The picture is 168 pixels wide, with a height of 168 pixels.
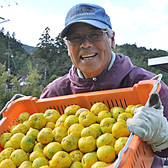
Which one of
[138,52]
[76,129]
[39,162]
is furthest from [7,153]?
[138,52]

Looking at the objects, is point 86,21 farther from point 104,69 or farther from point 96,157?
point 96,157

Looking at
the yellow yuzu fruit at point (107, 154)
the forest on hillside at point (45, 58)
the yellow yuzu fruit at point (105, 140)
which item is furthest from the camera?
the forest on hillside at point (45, 58)

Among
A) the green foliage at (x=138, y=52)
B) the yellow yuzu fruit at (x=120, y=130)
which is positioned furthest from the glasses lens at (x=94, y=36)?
the green foliage at (x=138, y=52)

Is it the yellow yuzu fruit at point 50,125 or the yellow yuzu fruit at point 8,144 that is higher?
the yellow yuzu fruit at point 50,125

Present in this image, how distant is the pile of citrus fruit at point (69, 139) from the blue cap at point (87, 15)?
0.69 metres

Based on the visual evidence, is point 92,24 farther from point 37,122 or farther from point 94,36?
point 37,122

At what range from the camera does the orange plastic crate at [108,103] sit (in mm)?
1440

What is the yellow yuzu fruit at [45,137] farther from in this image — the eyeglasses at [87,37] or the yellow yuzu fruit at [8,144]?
the eyeglasses at [87,37]

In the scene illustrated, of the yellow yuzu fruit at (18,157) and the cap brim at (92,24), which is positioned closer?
the yellow yuzu fruit at (18,157)

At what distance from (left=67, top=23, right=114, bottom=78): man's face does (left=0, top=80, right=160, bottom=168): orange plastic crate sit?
0.24m

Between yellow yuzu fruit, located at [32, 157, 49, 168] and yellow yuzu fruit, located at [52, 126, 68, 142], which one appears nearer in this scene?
yellow yuzu fruit, located at [32, 157, 49, 168]

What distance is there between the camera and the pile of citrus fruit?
1.56 metres

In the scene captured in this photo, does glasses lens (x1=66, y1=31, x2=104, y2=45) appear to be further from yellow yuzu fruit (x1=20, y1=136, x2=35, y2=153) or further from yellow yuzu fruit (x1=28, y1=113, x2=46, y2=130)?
yellow yuzu fruit (x1=20, y1=136, x2=35, y2=153)

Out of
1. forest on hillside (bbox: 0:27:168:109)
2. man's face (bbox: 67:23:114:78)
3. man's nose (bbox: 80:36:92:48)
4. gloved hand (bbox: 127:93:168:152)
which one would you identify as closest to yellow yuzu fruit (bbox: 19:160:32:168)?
gloved hand (bbox: 127:93:168:152)
